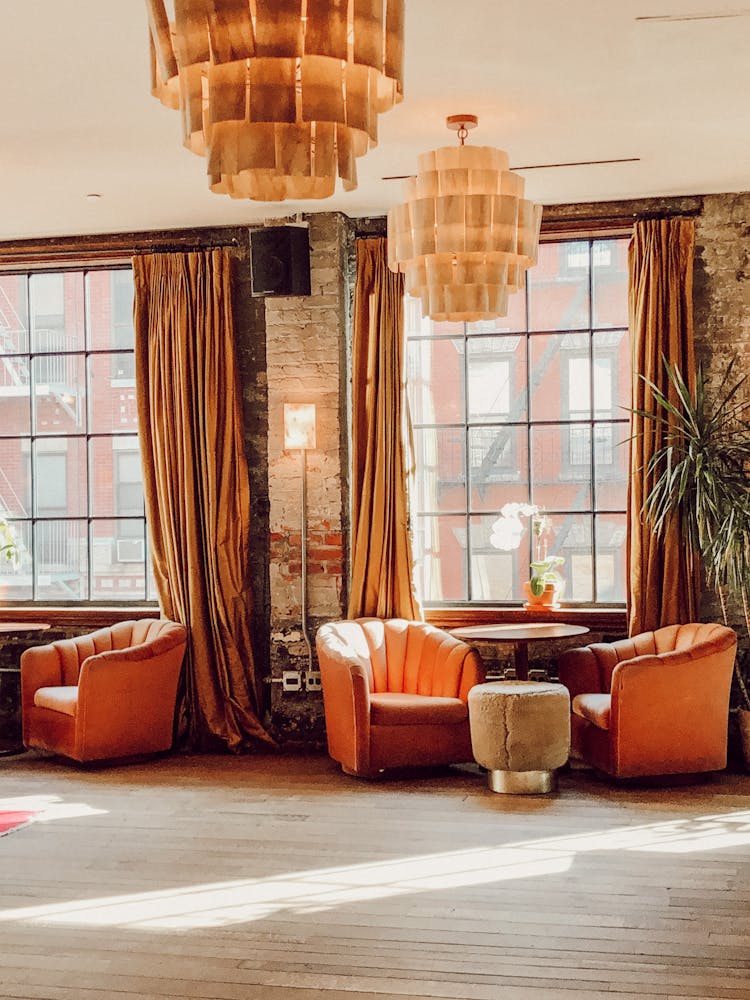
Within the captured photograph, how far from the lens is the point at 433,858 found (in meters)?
5.08

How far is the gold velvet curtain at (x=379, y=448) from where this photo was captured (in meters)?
7.57

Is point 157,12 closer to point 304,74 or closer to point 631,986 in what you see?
point 304,74

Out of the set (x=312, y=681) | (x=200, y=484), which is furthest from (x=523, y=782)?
(x=200, y=484)

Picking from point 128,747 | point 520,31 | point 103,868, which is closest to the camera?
point 520,31

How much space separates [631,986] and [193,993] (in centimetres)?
136

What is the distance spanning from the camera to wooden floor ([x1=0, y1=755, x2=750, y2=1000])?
377 cm

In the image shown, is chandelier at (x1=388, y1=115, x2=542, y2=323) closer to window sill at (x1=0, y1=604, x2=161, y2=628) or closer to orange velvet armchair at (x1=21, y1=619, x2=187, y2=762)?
orange velvet armchair at (x1=21, y1=619, x2=187, y2=762)

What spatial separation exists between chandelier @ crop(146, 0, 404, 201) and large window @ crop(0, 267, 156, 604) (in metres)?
5.93

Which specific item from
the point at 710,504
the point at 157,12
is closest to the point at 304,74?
the point at 157,12

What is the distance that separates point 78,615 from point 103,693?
1.28 meters

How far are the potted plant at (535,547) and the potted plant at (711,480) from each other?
2.43 feet

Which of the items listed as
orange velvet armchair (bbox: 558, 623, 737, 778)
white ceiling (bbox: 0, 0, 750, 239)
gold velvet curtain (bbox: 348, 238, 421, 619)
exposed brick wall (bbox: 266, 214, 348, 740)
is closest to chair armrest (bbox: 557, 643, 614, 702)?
orange velvet armchair (bbox: 558, 623, 737, 778)

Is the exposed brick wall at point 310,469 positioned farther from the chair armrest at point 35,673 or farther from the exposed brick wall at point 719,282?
the exposed brick wall at point 719,282

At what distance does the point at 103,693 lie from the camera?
7012mm
